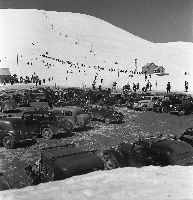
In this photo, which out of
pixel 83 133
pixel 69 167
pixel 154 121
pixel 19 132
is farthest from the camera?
pixel 154 121

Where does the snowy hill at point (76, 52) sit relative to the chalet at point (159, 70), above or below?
above

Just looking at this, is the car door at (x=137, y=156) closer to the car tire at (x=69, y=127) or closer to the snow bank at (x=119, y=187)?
the snow bank at (x=119, y=187)

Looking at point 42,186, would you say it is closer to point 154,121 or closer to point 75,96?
point 154,121

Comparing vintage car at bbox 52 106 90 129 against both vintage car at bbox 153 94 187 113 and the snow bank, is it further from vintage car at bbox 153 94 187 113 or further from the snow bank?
vintage car at bbox 153 94 187 113

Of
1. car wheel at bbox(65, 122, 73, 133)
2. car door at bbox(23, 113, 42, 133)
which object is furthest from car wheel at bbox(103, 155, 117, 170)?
car wheel at bbox(65, 122, 73, 133)

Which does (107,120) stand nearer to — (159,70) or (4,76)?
(4,76)

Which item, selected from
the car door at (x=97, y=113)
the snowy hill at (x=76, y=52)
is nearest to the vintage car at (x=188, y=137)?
the car door at (x=97, y=113)

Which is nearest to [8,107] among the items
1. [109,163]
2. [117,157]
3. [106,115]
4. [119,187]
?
[106,115]

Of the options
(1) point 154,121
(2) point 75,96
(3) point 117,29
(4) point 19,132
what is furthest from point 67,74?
(3) point 117,29
